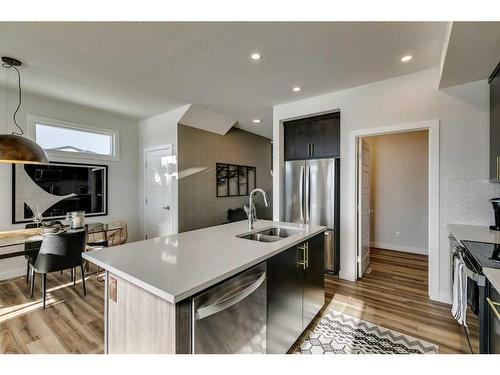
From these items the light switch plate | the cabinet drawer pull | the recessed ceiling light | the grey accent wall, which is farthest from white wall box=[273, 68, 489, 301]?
the light switch plate

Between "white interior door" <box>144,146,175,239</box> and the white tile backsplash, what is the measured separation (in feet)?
13.3

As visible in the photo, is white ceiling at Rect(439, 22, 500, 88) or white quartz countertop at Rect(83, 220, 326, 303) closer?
white quartz countertop at Rect(83, 220, 326, 303)

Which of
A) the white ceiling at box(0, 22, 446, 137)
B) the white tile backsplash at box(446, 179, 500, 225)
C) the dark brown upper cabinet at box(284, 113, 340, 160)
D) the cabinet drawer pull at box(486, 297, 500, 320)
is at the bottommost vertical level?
the cabinet drawer pull at box(486, 297, 500, 320)

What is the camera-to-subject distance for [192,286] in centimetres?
99

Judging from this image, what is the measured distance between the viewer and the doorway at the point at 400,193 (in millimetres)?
4293

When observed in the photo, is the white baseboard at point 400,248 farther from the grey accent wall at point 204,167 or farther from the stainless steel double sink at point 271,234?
the stainless steel double sink at point 271,234

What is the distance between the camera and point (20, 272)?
3.43 m

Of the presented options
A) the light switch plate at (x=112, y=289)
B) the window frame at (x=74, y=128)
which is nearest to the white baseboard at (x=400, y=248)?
the light switch plate at (x=112, y=289)

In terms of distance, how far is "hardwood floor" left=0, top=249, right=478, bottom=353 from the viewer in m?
1.91

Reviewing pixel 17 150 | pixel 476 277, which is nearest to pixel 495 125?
pixel 476 277

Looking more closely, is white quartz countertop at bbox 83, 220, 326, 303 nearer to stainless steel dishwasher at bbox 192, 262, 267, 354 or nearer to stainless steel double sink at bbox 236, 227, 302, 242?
stainless steel dishwasher at bbox 192, 262, 267, 354

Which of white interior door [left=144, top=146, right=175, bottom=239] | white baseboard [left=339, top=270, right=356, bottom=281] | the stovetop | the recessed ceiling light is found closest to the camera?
the stovetop
